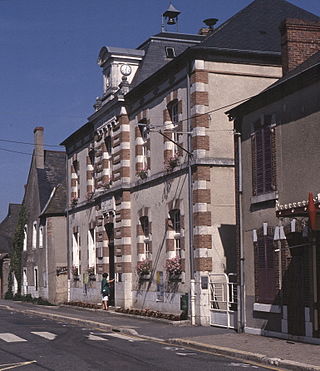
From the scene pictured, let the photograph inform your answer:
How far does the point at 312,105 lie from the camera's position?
16.4 meters

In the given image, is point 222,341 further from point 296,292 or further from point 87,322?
point 87,322


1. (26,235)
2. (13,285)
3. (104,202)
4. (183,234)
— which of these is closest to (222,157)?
(183,234)

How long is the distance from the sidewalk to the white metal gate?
375mm

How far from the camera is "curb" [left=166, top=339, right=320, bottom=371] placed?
495 inches

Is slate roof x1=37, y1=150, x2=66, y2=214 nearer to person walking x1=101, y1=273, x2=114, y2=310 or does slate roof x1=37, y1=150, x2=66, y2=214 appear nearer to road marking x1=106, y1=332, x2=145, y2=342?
person walking x1=101, y1=273, x2=114, y2=310

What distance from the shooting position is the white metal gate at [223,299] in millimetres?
20500

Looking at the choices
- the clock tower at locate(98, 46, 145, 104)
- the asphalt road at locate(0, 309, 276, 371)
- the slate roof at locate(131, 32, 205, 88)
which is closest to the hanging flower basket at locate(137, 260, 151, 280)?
the asphalt road at locate(0, 309, 276, 371)

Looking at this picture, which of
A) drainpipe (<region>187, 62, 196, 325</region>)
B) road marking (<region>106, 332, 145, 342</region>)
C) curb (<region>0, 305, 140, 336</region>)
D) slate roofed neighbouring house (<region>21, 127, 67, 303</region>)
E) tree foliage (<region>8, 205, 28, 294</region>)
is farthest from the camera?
tree foliage (<region>8, 205, 28, 294</region>)

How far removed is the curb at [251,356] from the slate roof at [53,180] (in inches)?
984

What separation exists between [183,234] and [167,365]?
36.0 feet

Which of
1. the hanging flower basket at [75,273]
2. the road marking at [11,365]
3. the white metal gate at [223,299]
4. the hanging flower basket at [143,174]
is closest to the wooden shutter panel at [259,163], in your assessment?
the white metal gate at [223,299]

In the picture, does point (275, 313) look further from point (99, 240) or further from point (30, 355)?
point (99, 240)

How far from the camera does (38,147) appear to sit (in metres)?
47.0

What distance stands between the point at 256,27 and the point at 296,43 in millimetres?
4845
